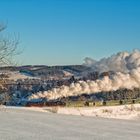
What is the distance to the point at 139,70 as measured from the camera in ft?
126

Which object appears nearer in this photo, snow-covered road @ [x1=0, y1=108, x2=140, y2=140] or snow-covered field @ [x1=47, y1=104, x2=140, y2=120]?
snow-covered road @ [x1=0, y1=108, x2=140, y2=140]

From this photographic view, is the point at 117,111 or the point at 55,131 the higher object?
the point at 117,111

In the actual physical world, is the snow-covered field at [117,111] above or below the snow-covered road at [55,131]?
above

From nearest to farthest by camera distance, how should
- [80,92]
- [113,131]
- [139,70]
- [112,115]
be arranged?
[113,131] < [112,115] < [139,70] < [80,92]

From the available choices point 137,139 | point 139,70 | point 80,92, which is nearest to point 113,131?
point 137,139

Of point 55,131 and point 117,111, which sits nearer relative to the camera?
point 55,131

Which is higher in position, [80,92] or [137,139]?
[80,92]

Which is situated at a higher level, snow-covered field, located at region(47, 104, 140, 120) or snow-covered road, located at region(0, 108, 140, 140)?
snow-covered field, located at region(47, 104, 140, 120)

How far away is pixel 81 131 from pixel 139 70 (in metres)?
27.8

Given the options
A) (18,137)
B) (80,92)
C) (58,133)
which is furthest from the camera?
(80,92)

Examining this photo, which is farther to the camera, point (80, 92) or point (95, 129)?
point (80, 92)

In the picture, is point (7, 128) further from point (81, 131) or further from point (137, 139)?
point (137, 139)

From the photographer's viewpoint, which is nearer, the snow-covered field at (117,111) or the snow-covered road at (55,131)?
the snow-covered road at (55,131)

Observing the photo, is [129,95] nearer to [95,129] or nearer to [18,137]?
[95,129]
